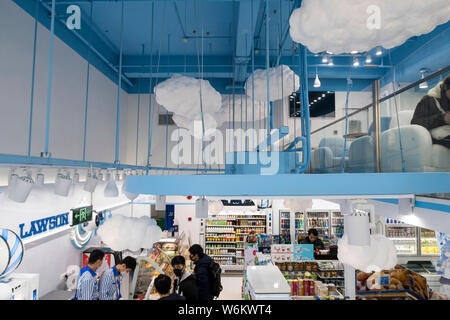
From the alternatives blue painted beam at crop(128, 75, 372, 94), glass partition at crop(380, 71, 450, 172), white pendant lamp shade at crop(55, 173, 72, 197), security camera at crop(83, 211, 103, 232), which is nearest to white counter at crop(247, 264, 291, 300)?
glass partition at crop(380, 71, 450, 172)

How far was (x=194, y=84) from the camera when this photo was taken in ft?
10.4

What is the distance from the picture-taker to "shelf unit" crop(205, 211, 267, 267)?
976 centimetres

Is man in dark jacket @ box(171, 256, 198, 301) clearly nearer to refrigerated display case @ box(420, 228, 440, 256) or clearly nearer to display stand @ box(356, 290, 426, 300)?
display stand @ box(356, 290, 426, 300)

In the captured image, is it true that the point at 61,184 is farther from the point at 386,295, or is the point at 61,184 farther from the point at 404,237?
the point at 404,237

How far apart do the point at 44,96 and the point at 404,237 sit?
9.62 m

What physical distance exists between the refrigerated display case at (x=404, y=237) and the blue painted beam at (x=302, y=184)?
27.6 feet

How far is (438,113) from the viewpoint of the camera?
3.09 metres

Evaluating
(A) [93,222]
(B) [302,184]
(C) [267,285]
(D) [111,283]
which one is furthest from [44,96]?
(B) [302,184]

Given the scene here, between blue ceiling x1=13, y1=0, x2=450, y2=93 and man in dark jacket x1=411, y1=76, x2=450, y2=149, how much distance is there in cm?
174

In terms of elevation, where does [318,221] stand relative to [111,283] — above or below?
above

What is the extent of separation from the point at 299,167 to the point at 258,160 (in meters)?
0.39

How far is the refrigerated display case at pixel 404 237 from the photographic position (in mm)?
8156
